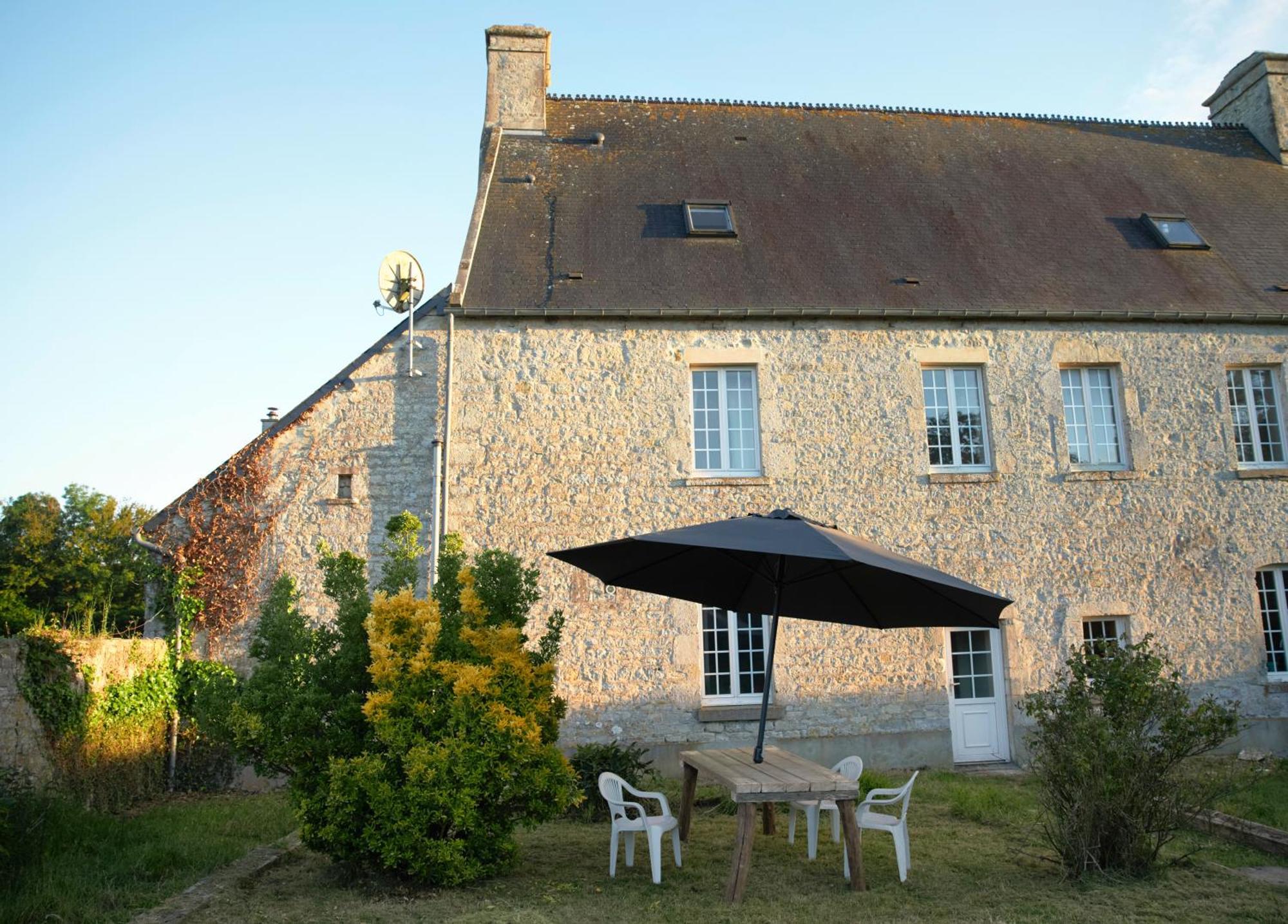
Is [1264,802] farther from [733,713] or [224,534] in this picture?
[224,534]

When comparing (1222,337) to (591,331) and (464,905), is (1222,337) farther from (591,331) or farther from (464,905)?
(464,905)

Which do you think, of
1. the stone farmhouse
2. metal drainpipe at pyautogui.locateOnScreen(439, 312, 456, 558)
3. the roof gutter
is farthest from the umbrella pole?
the roof gutter

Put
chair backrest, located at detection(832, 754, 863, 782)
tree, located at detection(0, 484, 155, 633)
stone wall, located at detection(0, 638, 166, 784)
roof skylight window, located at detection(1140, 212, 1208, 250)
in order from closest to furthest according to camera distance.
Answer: chair backrest, located at detection(832, 754, 863, 782) < stone wall, located at detection(0, 638, 166, 784) < roof skylight window, located at detection(1140, 212, 1208, 250) < tree, located at detection(0, 484, 155, 633)

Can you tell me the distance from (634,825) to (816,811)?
124 cm

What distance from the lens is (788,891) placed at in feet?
17.7

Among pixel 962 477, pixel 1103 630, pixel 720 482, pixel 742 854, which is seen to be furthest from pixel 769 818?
pixel 1103 630

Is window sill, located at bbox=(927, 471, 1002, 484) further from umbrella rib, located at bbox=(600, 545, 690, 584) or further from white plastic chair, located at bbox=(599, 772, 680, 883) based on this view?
white plastic chair, located at bbox=(599, 772, 680, 883)

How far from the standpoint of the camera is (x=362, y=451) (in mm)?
10430

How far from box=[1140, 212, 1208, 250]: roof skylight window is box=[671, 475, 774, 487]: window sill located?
665 cm

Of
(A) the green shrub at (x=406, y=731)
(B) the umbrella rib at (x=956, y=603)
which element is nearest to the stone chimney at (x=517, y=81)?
(A) the green shrub at (x=406, y=731)

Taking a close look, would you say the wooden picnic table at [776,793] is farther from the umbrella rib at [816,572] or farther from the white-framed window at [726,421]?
the white-framed window at [726,421]

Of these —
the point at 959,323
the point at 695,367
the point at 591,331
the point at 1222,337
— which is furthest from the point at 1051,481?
the point at 591,331

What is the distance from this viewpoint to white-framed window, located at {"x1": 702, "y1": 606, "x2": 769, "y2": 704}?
10242 millimetres

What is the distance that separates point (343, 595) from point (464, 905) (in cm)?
193
